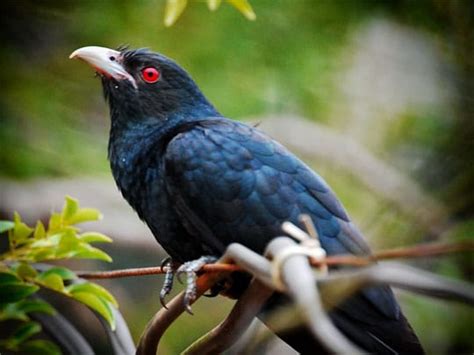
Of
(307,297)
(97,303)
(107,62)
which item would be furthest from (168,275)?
(307,297)

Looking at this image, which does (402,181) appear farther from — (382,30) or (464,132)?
(382,30)

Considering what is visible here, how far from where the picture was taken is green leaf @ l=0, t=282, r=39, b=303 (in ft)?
6.51

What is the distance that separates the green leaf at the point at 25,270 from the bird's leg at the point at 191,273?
34cm

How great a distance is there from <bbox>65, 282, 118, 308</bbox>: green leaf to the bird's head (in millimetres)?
486

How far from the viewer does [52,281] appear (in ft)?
6.56

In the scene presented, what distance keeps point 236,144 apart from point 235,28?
1918mm

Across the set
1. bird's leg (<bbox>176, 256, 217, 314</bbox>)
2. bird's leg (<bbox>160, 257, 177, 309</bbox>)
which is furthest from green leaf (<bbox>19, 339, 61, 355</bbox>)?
bird's leg (<bbox>176, 256, 217, 314</bbox>)

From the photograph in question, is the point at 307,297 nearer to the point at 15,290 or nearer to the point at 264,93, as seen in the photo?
the point at 15,290

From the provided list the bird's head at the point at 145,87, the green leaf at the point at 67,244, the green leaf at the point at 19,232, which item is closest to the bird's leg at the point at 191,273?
the green leaf at the point at 67,244

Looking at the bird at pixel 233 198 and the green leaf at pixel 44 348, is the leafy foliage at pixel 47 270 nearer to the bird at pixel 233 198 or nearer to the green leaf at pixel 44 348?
the green leaf at pixel 44 348

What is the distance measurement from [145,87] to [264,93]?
1608mm

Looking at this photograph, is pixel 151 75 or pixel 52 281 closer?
pixel 52 281

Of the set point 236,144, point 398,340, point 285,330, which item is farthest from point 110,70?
point 398,340

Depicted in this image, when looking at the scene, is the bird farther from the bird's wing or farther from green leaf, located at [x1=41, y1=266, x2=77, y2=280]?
green leaf, located at [x1=41, y1=266, x2=77, y2=280]
